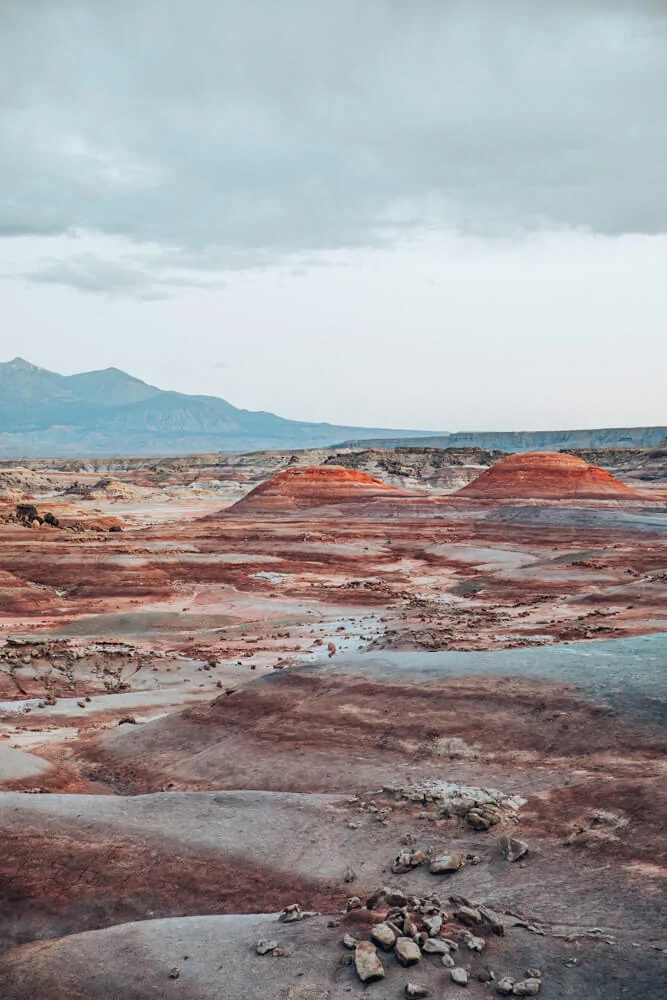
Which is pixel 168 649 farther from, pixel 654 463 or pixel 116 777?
pixel 654 463

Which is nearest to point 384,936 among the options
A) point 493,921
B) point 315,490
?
point 493,921

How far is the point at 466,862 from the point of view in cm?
794

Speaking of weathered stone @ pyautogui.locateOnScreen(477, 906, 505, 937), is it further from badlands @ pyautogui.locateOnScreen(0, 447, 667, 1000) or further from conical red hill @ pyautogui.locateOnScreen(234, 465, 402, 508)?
conical red hill @ pyautogui.locateOnScreen(234, 465, 402, 508)

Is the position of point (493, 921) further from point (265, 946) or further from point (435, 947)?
point (265, 946)

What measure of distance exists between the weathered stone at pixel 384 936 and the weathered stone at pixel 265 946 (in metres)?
0.80

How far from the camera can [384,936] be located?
6.02 m

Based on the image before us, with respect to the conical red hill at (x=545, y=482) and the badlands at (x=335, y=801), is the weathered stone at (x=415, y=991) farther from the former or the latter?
the conical red hill at (x=545, y=482)

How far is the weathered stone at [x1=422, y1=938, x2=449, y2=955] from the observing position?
19.3ft

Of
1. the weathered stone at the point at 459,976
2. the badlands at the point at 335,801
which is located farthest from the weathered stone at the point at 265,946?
the weathered stone at the point at 459,976

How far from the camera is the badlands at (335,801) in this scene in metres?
6.04

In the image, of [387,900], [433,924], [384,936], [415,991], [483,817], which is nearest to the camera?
[415,991]

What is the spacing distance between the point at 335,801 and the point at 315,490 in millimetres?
61815

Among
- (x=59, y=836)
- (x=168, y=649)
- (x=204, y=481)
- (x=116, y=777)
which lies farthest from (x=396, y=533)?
(x=204, y=481)

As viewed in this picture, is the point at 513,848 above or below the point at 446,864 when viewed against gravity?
above
